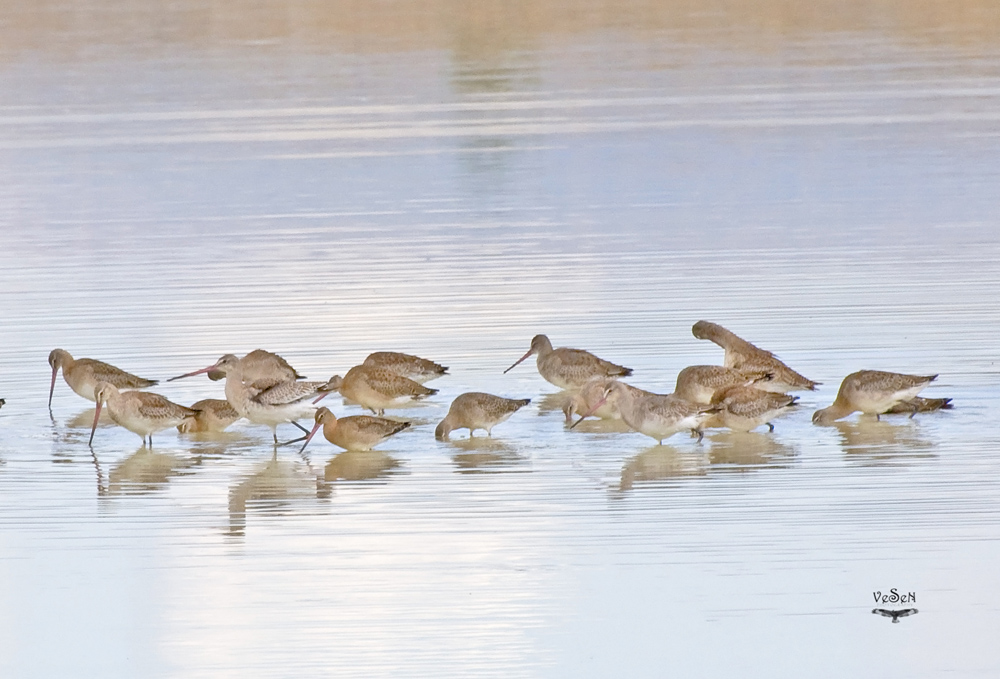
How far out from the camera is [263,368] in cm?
1146

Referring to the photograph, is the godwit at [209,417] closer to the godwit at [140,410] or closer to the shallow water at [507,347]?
the shallow water at [507,347]

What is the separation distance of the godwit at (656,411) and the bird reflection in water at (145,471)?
91.9 inches

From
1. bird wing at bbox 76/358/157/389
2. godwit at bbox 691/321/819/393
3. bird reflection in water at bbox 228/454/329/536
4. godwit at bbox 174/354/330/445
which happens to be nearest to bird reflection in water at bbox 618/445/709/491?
godwit at bbox 691/321/819/393

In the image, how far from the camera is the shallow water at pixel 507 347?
7.36m

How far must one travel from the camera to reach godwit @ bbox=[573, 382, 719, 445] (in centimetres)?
1009

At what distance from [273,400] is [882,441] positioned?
3340 millimetres

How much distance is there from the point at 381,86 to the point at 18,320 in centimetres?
1624

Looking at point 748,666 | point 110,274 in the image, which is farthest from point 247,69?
point 748,666

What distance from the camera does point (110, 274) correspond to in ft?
52.5

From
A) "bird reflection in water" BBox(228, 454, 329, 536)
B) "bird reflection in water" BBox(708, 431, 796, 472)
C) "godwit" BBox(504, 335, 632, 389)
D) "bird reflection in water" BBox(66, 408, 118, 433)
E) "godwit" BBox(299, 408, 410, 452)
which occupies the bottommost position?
"bird reflection in water" BBox(228, 454, 329, 536)

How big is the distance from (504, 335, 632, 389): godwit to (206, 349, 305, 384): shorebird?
4.77 ft

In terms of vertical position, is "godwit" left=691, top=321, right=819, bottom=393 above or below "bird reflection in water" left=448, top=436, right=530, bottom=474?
above

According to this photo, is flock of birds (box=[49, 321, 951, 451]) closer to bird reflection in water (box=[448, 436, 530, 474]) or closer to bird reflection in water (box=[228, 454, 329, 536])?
bird reflection in water (box=[448, 436, 530, 474])

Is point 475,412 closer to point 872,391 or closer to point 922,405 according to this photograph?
point 872,391
